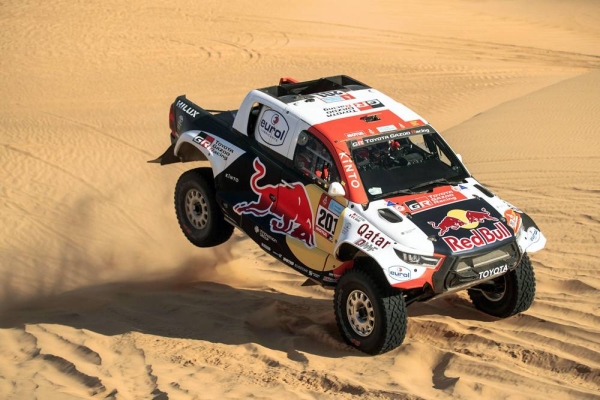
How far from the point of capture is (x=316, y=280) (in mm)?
8641

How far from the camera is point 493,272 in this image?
7.95m

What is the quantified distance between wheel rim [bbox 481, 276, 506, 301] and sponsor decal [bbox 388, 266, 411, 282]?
4.74ft

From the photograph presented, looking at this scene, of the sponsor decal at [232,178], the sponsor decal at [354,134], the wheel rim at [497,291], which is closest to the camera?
the sponsor decal at [354,134]

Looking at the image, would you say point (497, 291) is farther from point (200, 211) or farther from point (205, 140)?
point (205, 140)

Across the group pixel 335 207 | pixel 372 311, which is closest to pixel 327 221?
pixel 335 207

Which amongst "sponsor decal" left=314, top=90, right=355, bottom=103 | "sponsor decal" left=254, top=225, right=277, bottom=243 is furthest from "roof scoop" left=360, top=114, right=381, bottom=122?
"sponsor decal" left=254, top=225, right=277, bottom=243

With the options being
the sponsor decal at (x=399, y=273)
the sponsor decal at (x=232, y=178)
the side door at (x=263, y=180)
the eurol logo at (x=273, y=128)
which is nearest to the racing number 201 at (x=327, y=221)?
the side door at (x=263, y=180)

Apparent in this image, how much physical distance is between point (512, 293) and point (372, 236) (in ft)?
5.40

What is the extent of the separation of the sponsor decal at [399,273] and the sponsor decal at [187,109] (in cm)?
362

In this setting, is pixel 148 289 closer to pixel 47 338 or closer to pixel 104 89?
pixel 47 338

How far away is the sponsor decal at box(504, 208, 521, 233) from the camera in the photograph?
327 inches

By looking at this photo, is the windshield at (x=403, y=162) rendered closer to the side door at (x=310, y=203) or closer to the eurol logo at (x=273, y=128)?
the side door at (x=310, y=203)

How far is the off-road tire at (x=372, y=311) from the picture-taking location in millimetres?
7816

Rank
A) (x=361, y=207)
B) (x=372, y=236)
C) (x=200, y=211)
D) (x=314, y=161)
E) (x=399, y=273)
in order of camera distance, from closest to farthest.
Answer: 1. (x=399, y=273)
2. (x=372, y=236)
3. (x=361, y=207)
4. (x=314, y=161)
5. (x=200, y=211)
